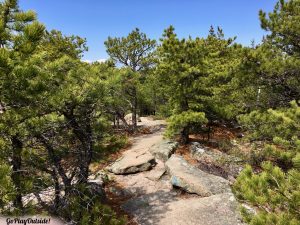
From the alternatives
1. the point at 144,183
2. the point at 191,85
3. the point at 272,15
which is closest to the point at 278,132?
the point at 272,15

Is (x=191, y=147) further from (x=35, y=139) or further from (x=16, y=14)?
(x=16, y=14)

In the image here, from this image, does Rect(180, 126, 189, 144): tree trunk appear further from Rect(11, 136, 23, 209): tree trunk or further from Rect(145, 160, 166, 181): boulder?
Rect(11, 136, 23, 209): tree trunk

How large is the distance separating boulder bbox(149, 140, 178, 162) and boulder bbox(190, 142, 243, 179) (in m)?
1.06

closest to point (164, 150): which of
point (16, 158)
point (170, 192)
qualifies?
point (170, 192)

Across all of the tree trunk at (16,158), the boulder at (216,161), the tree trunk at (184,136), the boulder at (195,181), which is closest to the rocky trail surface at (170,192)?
the boulder at (195,181)

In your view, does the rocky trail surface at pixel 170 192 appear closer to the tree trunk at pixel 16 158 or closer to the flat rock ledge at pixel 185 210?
the flat rock ledge at pixel 185 210

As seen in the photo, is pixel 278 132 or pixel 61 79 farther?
pixel 278 132

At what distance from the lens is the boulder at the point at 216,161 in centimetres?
1222

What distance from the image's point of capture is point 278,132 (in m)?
7.64

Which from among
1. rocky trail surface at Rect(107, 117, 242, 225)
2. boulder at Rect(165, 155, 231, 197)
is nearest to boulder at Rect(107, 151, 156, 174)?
rocky trail surface at Rect(107, 117, 242, 225)

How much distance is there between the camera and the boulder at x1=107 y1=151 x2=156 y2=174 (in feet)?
41.2

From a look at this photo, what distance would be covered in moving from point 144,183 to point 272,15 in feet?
28.0

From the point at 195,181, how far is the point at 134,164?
354 centimetres

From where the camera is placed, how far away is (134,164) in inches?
501
